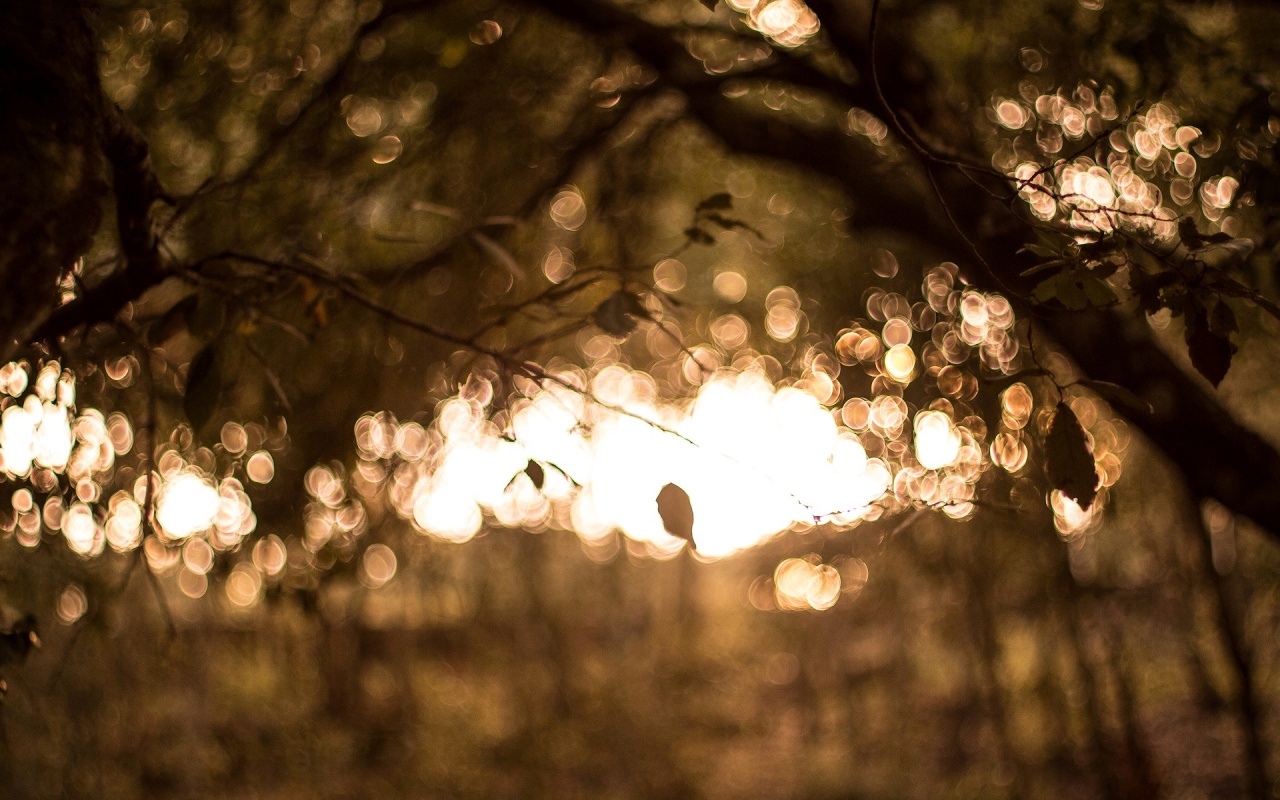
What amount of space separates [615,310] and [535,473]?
284 mm

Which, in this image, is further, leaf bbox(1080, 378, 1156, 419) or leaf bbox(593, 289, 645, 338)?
leaf bbox(593, 289, 645, 338)

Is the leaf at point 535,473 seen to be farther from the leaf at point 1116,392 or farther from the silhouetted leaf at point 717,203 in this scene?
the leaf at point 1116,392

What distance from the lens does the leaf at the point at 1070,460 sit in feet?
3.63

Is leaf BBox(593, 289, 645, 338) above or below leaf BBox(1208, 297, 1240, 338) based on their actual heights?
below

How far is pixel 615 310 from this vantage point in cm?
122

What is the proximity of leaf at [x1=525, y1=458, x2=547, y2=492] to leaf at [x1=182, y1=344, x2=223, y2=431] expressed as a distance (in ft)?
1.46

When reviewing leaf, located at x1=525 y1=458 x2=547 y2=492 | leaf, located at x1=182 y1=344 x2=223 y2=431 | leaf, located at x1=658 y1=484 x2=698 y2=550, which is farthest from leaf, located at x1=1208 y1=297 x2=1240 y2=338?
leaf, located at x1=182 y1=344 x2=223 y2=431

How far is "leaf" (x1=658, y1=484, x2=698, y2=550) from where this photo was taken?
3.76 feet

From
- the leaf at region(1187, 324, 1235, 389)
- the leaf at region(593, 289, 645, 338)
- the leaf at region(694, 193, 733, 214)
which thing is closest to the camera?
the leaf at region(1187, 324, 1235, 389)

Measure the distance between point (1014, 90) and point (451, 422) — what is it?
2.38 metres

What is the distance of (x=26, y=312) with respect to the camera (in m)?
1.03

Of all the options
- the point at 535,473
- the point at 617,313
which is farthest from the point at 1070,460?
the point at 535,473

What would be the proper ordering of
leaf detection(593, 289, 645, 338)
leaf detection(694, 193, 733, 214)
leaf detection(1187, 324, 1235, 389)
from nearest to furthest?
1. leaf detection(1187, 324, 1235, 389)
2. leaf detection(593, 289, 645, 338)
3. leaf detection(694, 193, 733, 214)

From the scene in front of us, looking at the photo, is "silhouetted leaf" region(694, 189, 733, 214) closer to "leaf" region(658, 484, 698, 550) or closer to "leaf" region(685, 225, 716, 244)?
"leaf" region(685, 225, 716, 244)
